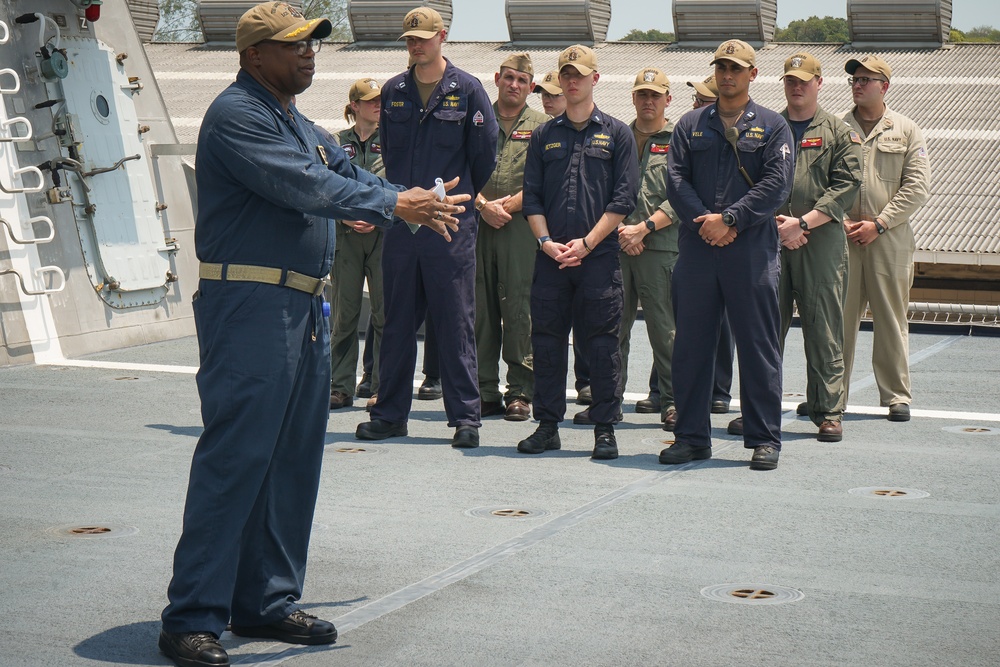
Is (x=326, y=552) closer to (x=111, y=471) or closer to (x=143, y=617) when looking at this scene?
(x=143, y=617)

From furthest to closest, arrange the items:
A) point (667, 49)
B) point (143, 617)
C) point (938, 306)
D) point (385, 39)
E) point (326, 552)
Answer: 1. point (385, 39)
2. point (667, 49)
3. point (938, 306)
4. point (326, 552)
5. point (143, 617)

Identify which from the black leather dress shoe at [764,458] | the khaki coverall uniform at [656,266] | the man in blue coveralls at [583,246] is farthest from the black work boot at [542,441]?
the khaki coverall uniform at [656,266]

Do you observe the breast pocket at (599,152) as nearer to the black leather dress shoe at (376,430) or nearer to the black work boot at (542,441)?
the black work boot at (542,441)

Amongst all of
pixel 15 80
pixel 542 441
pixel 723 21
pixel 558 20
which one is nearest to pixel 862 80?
pixel 542 441

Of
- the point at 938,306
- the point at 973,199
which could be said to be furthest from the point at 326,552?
the point at 973,199

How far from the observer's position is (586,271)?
6.11 meters

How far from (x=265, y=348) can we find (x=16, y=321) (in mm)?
5912

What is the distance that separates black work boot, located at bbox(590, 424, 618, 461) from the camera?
5.93m

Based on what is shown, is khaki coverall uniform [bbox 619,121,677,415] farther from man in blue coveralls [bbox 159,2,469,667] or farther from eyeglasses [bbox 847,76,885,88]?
man in blue coveralls [bbox 159,2,469,667]

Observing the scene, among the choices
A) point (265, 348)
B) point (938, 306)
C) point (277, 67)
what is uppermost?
point (277, 67)

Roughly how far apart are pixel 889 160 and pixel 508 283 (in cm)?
219

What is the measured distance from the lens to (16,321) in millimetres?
8664

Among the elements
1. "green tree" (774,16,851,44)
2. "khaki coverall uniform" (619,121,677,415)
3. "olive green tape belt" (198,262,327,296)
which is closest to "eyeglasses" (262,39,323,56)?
"olive green tape belt" (198,262,327,296)

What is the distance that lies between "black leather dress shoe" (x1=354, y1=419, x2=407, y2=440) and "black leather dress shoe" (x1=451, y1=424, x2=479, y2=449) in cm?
35
